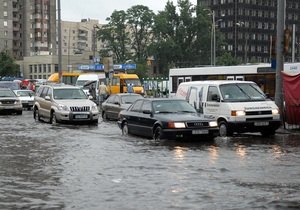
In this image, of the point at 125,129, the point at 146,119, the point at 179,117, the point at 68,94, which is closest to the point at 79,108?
the point at 68,94

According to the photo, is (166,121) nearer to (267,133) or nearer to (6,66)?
(267,133)

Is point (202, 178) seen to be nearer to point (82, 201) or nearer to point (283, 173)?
point (283, 173)

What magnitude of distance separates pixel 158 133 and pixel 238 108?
2.89 m

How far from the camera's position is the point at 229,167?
35.3 feet

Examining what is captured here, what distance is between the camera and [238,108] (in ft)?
55.5

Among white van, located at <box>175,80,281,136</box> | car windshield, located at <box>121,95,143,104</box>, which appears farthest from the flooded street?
car windshield, located at <box>121,95,143,104</box>

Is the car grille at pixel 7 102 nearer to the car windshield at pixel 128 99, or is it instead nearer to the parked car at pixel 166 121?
the car windshield at pixel 128 99

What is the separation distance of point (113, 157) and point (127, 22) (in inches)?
3429

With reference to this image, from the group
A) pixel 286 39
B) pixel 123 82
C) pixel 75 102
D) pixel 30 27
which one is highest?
pixel 30 27

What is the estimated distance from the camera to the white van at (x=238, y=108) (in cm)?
1689

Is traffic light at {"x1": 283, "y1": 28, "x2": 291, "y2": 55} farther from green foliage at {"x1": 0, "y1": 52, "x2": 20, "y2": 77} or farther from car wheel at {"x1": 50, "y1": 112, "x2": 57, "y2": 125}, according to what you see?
green foliage at {"x1": 0, "y1": 52, "x2": 20, "y2": 77}

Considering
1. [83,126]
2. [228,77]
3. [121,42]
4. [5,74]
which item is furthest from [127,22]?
[83,126]

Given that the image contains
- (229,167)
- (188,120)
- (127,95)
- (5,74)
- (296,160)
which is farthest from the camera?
(5,74)

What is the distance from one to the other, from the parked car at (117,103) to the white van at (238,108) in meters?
7.34
